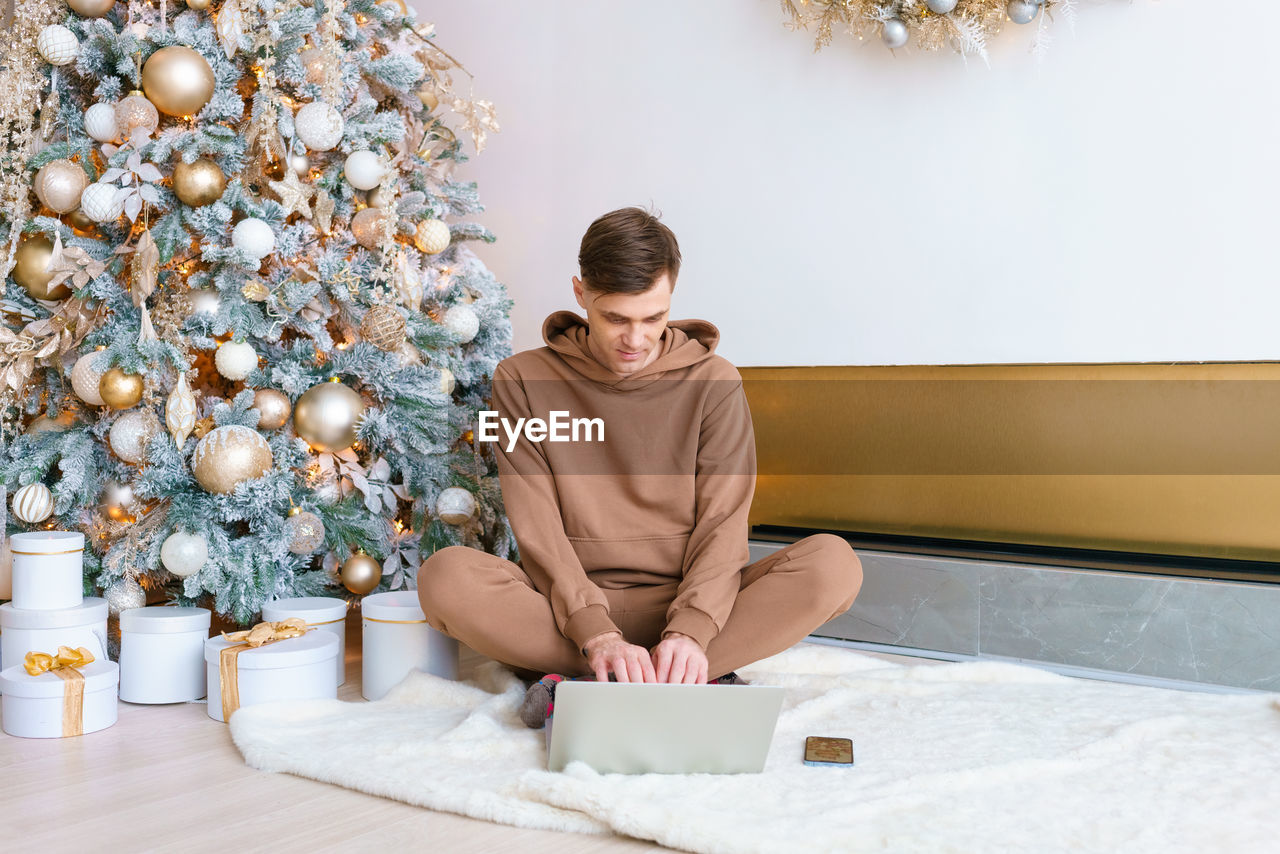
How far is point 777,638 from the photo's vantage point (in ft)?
5.27

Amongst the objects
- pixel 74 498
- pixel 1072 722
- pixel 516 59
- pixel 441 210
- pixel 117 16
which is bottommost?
pixel 1072 722

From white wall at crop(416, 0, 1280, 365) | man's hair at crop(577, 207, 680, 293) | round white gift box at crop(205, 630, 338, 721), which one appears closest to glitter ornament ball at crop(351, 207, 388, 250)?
man's hair at crop(577, 207, 680, 293)

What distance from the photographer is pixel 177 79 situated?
1.79m

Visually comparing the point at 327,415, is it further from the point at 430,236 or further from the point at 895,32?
the point at 895,32

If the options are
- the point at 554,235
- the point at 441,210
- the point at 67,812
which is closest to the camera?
the point at 67,812

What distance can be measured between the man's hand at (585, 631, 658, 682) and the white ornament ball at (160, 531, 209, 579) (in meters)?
0.79

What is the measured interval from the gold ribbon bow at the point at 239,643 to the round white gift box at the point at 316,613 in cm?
3

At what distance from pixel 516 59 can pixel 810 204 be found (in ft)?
3.12

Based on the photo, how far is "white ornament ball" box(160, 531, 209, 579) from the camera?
1.76 m

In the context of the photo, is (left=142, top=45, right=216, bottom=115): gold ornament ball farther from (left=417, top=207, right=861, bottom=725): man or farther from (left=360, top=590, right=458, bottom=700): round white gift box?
(left=360, top=590, right=458, bottom=700): round white gift box

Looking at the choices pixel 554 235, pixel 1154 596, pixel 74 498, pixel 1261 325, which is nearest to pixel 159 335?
pixel 74 498

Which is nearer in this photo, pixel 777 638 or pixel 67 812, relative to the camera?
pixel 67 812

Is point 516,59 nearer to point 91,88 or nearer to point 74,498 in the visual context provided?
point 91,88

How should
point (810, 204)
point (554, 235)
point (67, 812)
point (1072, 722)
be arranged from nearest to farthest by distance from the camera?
point (67, 812)
point (1072, 722)
point (810, 204)
point (554, 235)
